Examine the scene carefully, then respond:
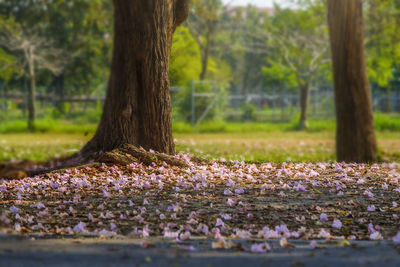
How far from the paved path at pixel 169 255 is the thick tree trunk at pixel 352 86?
568 cm

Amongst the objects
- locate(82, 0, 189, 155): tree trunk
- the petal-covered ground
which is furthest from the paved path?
locate(82, 0, 189, 155): tree trunk

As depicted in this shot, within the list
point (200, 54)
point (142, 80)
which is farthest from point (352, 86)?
point (200, 54)

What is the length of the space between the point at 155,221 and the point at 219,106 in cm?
1904

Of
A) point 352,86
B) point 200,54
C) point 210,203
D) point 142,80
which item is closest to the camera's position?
point 210,203

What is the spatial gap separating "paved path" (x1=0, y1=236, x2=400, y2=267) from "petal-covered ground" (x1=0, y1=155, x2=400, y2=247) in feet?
0.62

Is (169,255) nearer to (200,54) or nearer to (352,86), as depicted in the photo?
(352,86)

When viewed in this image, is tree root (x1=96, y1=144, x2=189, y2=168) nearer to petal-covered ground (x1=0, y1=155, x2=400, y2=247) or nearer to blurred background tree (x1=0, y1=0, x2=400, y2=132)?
petal-covered ground (x1=0, y1=155, x2=400, y2=247)

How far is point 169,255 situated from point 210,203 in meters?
1.62

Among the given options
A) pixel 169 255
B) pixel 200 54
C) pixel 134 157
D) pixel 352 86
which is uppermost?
pixel 200 54

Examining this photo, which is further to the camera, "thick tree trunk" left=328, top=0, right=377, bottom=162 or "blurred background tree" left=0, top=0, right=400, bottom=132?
"blurred background tree" left=0, top=0, right=400, bottom=132

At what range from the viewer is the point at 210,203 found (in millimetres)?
5070

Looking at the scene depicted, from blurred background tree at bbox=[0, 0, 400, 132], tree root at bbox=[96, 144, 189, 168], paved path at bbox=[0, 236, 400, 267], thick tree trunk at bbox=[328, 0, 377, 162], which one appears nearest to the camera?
paved path at bbox=[0, 236, 400, 267]

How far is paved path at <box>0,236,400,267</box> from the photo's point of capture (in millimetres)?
3365

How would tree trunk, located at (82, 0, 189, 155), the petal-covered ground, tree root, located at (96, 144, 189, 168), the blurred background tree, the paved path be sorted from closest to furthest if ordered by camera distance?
the paved path
the petal-covered ground
tree root, located at (96, 144, 189, 168)
tree trunk, located at (82, 0, 189, 155)
the blurred background tree
